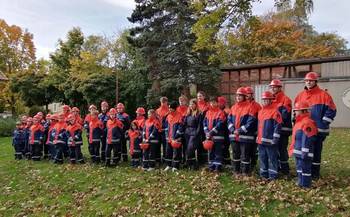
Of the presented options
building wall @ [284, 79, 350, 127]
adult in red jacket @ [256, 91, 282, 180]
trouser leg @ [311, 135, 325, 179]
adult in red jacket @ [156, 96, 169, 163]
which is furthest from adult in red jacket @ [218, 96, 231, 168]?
building wall @ [284, 79, 350, 127]

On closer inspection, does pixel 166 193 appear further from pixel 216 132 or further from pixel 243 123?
pixel 243 123

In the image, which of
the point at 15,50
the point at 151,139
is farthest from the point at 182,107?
the point at 15,50

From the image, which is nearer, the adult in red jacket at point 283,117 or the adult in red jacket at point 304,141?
the adult in red jacket at point 304,141

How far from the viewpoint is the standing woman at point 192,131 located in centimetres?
1148

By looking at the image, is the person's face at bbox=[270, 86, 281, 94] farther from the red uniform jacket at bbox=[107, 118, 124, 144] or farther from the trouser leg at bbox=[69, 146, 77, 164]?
the trouser leg at bbox=[69, 146, 77, 164]

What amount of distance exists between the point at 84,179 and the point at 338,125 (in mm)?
16265

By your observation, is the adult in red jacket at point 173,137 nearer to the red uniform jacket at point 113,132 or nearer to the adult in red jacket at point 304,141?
the red uniform jacket at point 113,132

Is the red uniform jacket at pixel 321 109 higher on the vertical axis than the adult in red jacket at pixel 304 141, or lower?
higher

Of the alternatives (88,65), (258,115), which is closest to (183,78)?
(88,65)

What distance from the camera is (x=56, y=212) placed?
33.1 ft

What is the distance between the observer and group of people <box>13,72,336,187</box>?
9227 mm

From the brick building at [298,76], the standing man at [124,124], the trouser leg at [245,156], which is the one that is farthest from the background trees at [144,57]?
the trouser leg at [245,156]

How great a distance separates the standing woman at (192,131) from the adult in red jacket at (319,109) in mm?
2903

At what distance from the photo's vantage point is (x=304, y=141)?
8.81 meters
